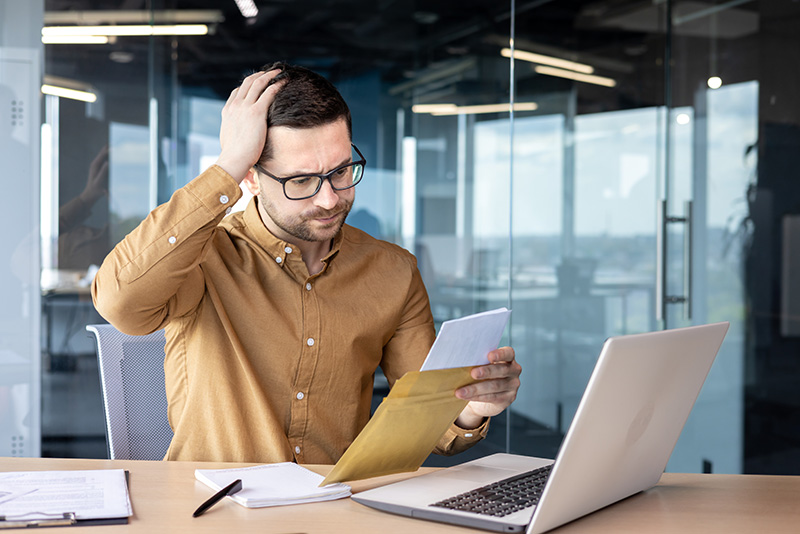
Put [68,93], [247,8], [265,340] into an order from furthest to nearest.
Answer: [247,8] < [68,93] < [265,340]

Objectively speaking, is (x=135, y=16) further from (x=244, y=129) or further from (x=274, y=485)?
(x=274, y=485)

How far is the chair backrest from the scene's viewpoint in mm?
1603

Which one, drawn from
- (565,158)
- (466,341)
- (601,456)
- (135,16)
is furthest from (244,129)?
(565,158)

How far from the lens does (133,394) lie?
1634mm

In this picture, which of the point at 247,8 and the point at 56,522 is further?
the point at 247,8

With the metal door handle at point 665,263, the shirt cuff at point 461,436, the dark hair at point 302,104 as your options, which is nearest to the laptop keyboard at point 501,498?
the shirt cuff at point 461,436

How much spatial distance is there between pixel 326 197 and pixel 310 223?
0.07 meters

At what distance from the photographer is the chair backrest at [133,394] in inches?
63.1

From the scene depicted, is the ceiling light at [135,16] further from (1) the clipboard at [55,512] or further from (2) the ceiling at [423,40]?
(1) the clipboard at [55,512]

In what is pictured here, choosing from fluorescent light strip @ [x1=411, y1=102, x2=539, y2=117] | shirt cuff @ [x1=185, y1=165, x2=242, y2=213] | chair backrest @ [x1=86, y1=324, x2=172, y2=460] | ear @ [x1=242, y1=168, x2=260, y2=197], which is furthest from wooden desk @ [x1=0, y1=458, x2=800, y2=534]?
fluorescent light strip @ [x1=411, y1=102, x2=539, y2=117]

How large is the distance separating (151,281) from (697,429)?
2.87 metres

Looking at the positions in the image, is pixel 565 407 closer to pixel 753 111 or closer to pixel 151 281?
pixel 753 111

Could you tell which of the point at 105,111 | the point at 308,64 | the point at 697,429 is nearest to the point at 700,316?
the point at 697,429

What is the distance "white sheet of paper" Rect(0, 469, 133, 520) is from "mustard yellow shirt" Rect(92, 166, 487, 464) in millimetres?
280
